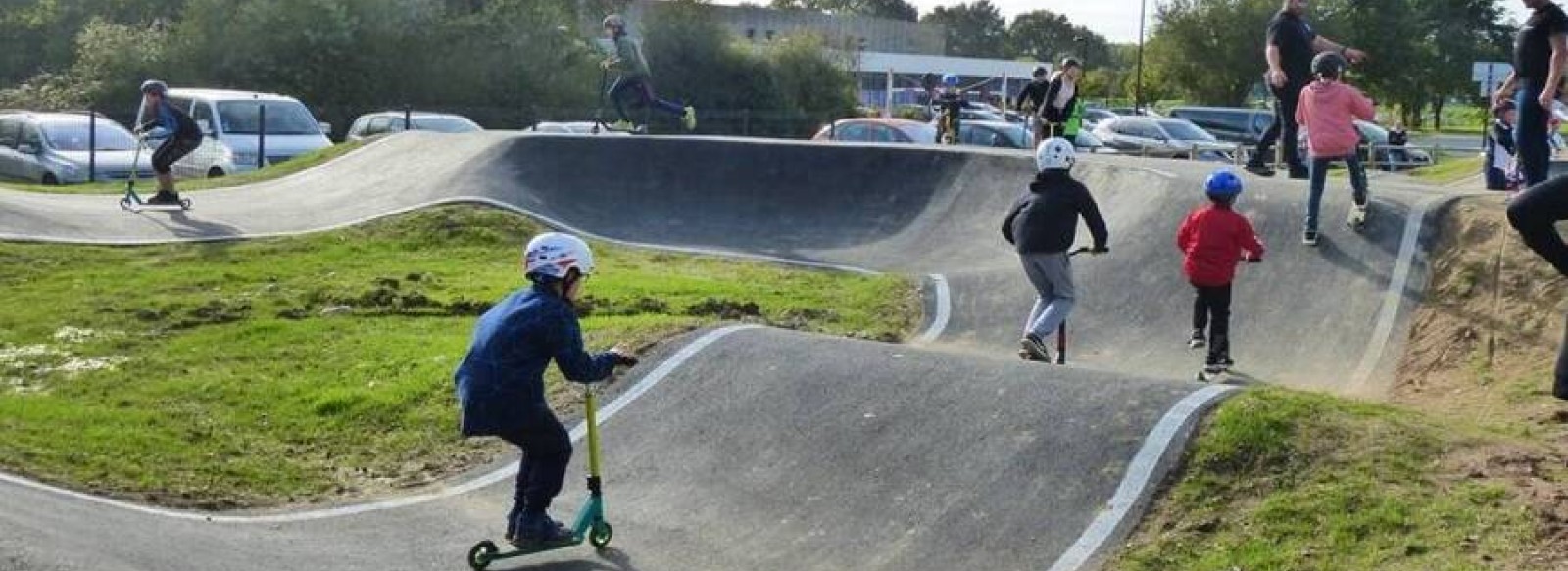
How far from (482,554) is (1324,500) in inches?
148

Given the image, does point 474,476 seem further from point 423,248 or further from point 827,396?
point 423,248

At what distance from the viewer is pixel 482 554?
26.2 feet

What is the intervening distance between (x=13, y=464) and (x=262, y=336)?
4040 millimetres

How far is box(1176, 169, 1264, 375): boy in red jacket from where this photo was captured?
11.7 meters

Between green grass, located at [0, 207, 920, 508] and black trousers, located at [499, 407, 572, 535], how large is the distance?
7.99 feet

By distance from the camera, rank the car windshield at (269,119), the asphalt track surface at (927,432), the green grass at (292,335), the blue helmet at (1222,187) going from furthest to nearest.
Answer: the car windshield at (269,119), the blue helmet at (1222,187), the green grass at (292,335), the asphalt track surface at (927,432)

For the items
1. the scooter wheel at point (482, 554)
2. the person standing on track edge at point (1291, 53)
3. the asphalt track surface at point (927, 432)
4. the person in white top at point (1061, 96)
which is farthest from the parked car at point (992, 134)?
the scooter wheel at point (482, 554)

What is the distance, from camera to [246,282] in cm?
1680

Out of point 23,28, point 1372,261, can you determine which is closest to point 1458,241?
point 1372,261

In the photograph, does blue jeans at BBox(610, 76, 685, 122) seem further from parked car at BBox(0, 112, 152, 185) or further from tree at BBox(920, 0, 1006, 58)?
tree at BBox(920, 0, 1006, 58)

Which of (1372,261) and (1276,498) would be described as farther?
(1372,261)

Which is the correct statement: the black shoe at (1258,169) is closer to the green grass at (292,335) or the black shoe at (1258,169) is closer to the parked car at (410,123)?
the green grass at (292,335)

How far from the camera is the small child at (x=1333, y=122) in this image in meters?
13.5

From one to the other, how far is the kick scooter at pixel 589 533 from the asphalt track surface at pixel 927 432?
0.13m
